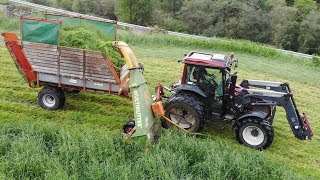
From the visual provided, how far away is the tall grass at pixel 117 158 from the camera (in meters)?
6.30

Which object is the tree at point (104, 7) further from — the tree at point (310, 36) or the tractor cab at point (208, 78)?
the tractor cab at point (208, 78)

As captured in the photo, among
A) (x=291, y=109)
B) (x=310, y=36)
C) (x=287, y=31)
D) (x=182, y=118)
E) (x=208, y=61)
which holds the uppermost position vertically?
(x=208, y=61)

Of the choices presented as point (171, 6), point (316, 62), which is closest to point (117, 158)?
point (316, 62)

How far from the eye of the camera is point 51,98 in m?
9.42

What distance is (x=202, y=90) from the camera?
8578mm

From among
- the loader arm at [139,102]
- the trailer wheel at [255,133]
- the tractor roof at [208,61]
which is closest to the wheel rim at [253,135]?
the trailer wheel at [255,133]

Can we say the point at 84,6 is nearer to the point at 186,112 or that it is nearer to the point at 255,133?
the point at 186,112

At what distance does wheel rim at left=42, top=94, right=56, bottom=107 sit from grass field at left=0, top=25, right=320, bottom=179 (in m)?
0.24

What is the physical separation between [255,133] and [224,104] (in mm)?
895

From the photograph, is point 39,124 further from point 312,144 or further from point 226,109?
point 312,144

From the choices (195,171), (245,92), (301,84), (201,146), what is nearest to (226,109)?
(245,92)

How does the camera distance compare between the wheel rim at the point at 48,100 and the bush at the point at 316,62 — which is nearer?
the wheel rim at the point at 48,100

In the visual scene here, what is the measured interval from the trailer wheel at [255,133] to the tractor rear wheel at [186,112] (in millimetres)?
813

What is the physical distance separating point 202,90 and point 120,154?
2619 millimetres
